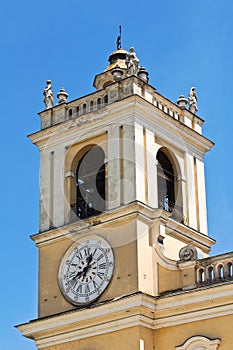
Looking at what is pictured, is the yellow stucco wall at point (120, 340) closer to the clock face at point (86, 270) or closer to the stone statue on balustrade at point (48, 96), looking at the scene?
the clock face at point (86, 270)

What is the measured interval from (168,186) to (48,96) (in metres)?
4.18

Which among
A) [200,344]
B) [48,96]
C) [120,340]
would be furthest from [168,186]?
[200,344]

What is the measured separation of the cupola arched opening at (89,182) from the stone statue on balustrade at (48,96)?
201cm

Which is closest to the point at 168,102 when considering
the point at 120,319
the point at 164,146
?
the point at 164,146

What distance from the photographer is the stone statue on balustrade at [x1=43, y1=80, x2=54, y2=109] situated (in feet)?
86.9

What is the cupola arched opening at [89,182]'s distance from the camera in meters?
24.8

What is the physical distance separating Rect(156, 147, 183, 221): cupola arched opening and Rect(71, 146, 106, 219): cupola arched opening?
1.45 m

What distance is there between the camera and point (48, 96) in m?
26.6

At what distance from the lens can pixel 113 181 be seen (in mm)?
23875

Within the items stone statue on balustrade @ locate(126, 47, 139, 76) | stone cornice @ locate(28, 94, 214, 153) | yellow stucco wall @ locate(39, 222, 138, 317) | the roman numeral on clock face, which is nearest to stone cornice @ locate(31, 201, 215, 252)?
yellow stucco wall @ locate(39, 222, 138, 317)

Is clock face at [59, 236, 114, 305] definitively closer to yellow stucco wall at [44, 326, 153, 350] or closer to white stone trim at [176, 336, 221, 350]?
yellow stucco wall at [44, 326, 153, 350]

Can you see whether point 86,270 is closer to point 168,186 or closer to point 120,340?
point 120,340

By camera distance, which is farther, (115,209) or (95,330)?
(115,209)

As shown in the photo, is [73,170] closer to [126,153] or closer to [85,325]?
[126,153]
